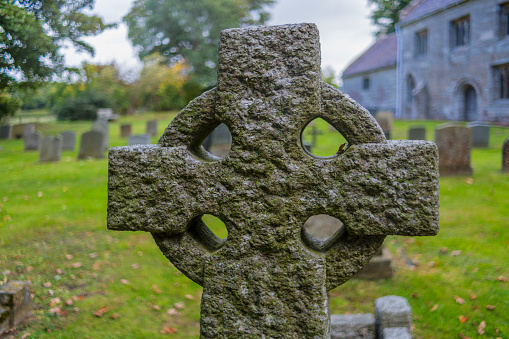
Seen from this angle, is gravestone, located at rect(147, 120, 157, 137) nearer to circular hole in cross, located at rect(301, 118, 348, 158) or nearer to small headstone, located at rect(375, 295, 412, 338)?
circular hole in cross, located at rect(301, 118, 348, 158)

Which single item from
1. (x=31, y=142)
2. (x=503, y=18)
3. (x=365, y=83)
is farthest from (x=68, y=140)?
(x=365, y=83)

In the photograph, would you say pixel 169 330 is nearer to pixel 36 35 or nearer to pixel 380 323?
pixel 380 323

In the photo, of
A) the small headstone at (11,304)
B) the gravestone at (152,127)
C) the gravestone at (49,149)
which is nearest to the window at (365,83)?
the gravestone at (152,127)

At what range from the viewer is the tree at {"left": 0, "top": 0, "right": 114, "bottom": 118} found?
5156 millimetres

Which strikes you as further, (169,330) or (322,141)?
(322,141)

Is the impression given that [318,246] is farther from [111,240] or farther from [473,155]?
[473,155]

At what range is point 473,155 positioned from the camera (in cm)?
1341

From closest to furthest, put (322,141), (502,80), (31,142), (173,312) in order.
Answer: (173,312) < (31,142) < (322,141) < (502,80)

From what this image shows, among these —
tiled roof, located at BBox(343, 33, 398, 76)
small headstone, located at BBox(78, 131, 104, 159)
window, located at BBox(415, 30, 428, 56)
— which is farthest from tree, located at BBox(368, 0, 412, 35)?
small headstone, located at BBox(78, 131, 104, 159)

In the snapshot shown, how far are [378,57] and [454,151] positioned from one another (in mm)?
25475

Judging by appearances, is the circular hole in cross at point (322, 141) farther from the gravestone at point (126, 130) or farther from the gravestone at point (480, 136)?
the gravestone at point (126, 130)

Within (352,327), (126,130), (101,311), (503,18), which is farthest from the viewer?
(126,130)

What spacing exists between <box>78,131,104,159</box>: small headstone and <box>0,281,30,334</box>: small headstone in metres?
10.8

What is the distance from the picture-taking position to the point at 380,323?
3520 mm
